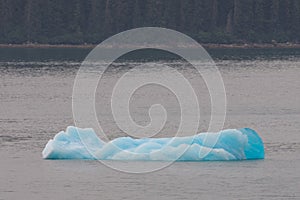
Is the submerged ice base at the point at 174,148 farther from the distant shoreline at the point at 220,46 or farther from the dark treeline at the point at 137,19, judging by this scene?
the distant shoreline at the point at 220,46

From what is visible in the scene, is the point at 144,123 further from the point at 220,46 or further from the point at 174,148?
the point at 220,46

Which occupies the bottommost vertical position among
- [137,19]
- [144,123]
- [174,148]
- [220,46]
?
[220,46]

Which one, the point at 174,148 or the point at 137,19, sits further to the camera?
the point at 137,19

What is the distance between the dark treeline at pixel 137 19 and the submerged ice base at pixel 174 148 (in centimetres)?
11760

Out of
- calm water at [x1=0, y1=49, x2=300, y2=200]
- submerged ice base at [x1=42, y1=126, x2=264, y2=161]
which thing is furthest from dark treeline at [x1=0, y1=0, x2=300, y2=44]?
submerged ice base at [x1=42, y1=126, x2=264, y2=161]

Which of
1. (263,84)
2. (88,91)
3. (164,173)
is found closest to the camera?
(164,173)

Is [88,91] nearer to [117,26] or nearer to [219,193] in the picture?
[219,193]

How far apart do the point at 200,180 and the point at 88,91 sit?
156 ft

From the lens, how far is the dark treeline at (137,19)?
17138 cm

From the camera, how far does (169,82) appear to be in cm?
10469

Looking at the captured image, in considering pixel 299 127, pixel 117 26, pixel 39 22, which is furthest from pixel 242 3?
pixel 299 127

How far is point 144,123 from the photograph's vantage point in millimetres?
67750

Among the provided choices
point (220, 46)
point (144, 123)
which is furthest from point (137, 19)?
point (144, 123)

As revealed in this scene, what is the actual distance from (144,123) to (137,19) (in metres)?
107
